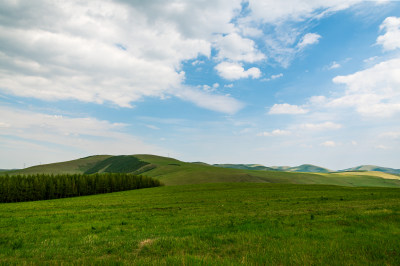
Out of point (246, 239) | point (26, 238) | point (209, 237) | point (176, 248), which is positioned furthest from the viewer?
point (26, 238)

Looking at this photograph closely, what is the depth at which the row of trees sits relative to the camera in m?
82.5

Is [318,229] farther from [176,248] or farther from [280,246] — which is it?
[176,248]

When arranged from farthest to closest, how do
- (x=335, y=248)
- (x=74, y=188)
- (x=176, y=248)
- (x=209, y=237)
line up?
(x=74, y=188) < (x=209, y=237) < (x=176, y=248) < (x=335, y=248)

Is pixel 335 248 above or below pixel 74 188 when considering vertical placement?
above

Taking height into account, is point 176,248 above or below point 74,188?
above

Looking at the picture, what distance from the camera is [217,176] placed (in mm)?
176250

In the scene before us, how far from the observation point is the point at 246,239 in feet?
38.6

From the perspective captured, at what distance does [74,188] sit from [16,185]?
19674 mm

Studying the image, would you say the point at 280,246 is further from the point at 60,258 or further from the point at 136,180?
the point at 136,180

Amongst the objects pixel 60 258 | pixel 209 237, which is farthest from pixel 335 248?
pixel 60 258

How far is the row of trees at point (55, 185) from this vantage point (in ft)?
271

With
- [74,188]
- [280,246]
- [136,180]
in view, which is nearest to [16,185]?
[74,188]

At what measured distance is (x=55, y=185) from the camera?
9069 centimetres

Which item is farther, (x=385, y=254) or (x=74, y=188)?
(x=74, y=188)
